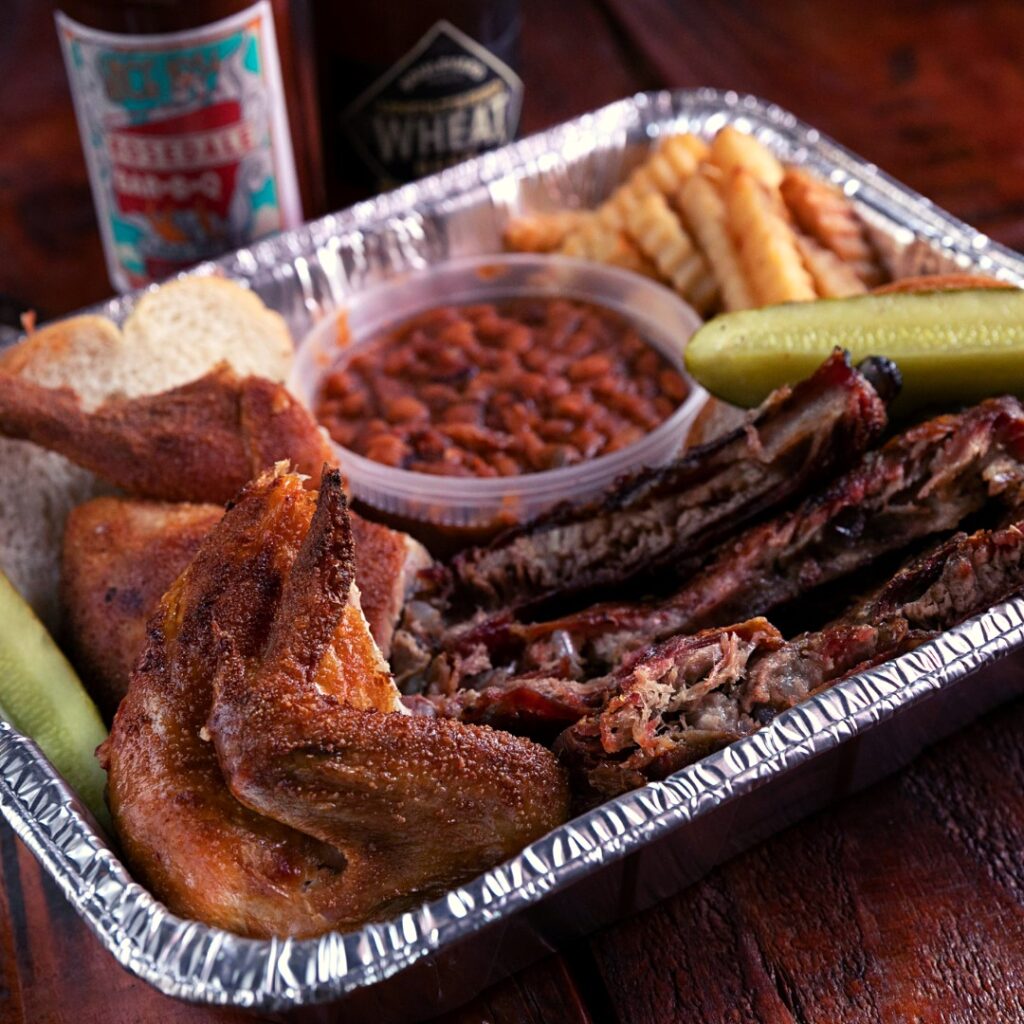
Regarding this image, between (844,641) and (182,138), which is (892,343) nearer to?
(844,641)

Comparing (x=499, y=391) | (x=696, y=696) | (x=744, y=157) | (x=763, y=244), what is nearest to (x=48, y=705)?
(x=696, y=696)

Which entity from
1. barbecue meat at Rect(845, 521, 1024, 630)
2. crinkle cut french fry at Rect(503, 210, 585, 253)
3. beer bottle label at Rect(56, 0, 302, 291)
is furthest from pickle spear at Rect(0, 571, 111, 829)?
crinkle cut french fry at Rect(503, 210, 585, 253)

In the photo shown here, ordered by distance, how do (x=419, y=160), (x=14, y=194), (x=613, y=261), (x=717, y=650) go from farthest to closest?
(x=14, y=194), (x=419, y=160), (x=613, y=261), (x=717, y=650)

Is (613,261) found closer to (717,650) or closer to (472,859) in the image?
(717,650)

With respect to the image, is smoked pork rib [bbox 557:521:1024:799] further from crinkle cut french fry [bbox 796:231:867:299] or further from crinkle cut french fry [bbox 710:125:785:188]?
crinkle cut french fry [bbox 710:125:785:188]

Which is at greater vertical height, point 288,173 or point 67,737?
point 288,173

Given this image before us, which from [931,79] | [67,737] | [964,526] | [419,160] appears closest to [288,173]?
[419,160]

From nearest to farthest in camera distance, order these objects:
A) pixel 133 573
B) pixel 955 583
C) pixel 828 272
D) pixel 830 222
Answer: pixel 955 583 < pixel 133 573 < pixel 828 272 < pixel 830 222

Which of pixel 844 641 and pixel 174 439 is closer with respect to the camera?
pixel 844 641
